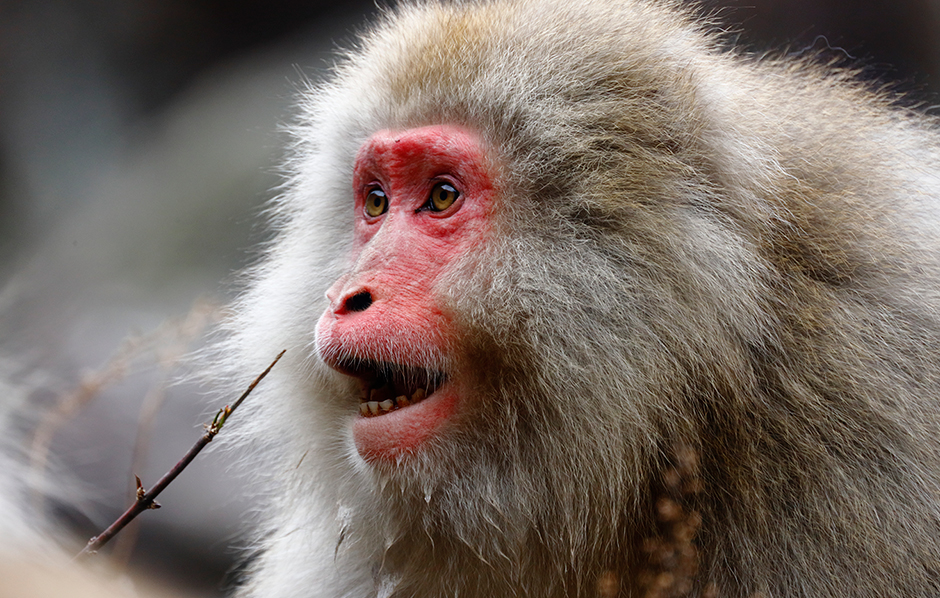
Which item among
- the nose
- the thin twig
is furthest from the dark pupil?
the thin twig

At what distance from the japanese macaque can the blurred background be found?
Answer: 8.05 feet

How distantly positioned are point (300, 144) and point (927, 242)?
7.96 feet

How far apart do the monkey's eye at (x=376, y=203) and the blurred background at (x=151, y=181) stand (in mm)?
1978

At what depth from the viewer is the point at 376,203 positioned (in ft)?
10.3

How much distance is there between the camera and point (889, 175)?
2.83 metres

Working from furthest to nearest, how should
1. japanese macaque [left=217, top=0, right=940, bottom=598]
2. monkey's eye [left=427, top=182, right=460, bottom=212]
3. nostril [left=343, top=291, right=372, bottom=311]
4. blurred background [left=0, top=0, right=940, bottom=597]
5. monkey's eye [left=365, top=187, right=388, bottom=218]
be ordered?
blurred background [left=0, top=0, right=940, bottom=597] → monkey's eye [left=365, top=187, right=388, bottom=218] → monkey's eye [left=427, top=182, right=460, bottom=212] → nostril [left=343, top=291, right=372, bottom=311] → japanese macaque [left=217, top=0, right=940, bottom=598]

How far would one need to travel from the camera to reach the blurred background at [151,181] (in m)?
5.84

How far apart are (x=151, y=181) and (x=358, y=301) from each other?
23.1 ft

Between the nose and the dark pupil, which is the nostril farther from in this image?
the dark pupil

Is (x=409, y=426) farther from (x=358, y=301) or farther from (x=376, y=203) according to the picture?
(x=376, y=203)

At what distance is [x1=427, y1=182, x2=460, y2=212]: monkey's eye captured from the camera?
110 inches

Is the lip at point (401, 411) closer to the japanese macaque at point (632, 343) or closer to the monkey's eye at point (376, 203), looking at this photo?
the japanese macaque at point (632, 343)

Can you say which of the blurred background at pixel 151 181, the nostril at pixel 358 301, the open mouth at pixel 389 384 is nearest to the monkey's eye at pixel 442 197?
the nostril at pixel 358 301

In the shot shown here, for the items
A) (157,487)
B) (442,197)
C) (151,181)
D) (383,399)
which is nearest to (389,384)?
(383,399)
